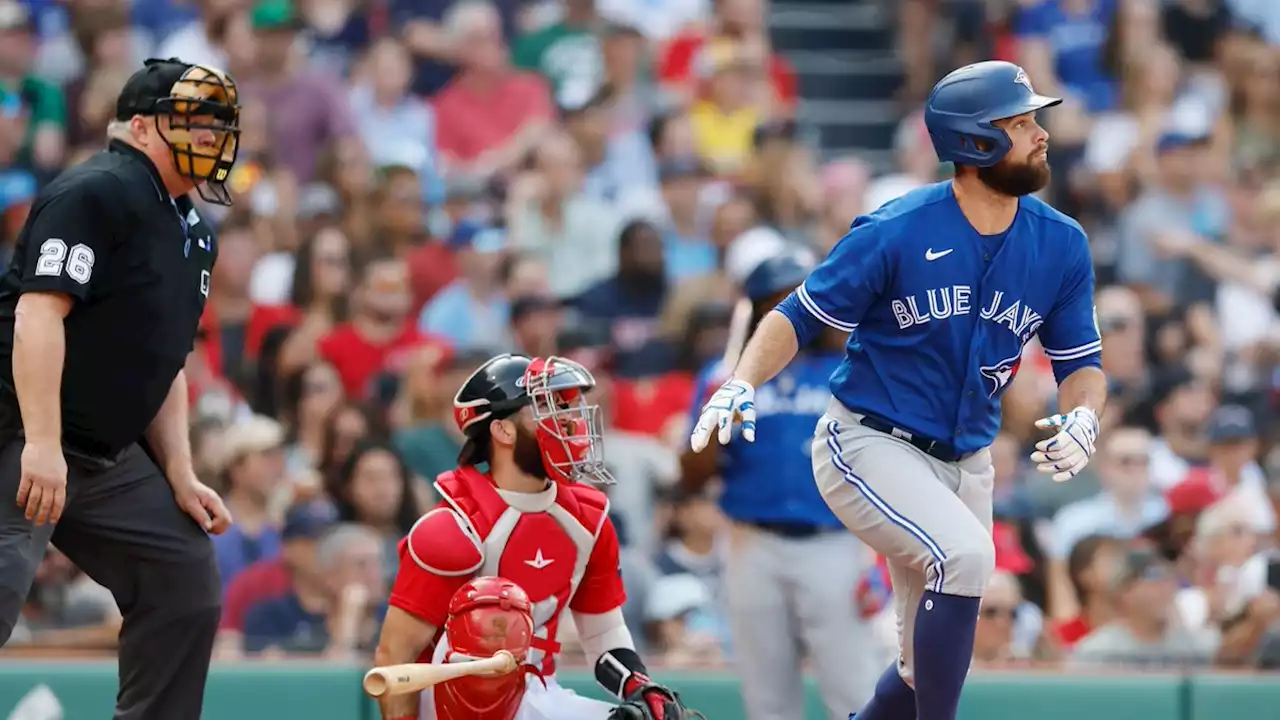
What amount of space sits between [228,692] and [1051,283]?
377 centimetres

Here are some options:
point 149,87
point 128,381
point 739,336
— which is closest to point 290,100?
point 739,336

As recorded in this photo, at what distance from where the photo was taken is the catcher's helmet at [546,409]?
5.27 meters

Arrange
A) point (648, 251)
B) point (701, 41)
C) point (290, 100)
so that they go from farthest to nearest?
point (701, 41), point (290, 100), point (648, 251)

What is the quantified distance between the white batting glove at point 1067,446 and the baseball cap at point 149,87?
8.13 feet

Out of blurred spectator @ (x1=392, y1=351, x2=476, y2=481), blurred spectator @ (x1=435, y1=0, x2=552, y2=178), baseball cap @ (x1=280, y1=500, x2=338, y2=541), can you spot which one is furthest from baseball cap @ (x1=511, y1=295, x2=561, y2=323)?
blurred spectator @ (x1=435, y1=0, x2=552, y2=178)

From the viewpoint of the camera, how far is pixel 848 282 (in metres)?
5.27

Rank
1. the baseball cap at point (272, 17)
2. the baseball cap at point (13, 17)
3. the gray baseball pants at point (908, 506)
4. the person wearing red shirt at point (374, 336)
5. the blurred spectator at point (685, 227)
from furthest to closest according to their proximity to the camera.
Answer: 1. the baseball cap at point (272, 17)
2. the baseball cap at point (13, 17)
3. the blurred spectator at point (685, 227)
4. the person wearing red shirt at point (374, 336)
5. the gray baseball pants at point (908, 506)

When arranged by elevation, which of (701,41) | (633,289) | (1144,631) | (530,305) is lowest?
(1144,631)

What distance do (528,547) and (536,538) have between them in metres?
0.03

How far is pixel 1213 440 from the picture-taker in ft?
31.3

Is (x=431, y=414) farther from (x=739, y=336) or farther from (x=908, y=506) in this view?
(x=908, y=506)

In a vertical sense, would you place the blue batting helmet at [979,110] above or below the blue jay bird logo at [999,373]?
above

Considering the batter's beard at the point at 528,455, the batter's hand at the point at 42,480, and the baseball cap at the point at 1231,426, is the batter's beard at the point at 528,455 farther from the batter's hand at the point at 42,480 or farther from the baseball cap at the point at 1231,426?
the baseball cap at the point at 1231,426

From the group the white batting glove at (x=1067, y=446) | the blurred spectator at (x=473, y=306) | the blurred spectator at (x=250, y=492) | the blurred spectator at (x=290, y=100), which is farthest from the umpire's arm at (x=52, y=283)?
the blurred spectator at (x=290, y=100)
